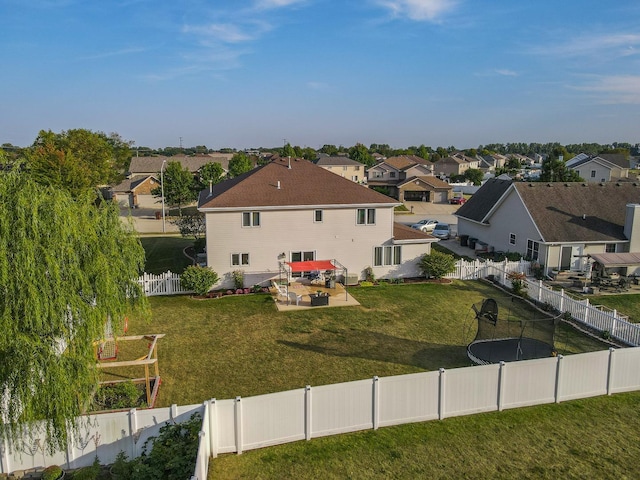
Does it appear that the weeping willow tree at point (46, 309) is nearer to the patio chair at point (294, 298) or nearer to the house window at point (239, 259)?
the patio chair at point (294, 298)

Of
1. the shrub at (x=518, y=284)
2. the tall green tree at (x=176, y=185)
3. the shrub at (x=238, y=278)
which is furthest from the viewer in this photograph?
the tall green tree at (x=176, y=185)

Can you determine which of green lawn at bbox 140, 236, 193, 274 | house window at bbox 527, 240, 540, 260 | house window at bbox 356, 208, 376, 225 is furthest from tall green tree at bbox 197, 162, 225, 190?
house window at bbox 527, 240, 540, 260

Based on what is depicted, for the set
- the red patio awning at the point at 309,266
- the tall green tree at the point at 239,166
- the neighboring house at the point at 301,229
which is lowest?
the red patio awning at the point at 309,266

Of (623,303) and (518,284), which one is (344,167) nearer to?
(518,284)

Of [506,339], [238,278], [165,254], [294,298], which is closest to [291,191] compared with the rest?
[238,278]

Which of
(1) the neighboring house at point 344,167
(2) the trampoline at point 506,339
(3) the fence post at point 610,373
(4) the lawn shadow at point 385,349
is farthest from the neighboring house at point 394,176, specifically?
(3) the fence post at point 610,373

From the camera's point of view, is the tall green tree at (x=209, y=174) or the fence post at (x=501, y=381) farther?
the tall green tree at (x=209, y=174)

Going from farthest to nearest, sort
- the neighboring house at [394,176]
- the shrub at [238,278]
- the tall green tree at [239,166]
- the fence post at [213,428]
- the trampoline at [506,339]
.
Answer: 1. the neighboring house at [394,176]
2. the tall green tree at [239,166]
3. the shrub at [238,278]
4. the trampoline at [506,339]
5. the fence post at [213,428]

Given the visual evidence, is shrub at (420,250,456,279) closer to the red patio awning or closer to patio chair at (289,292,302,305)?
the red patio awning
